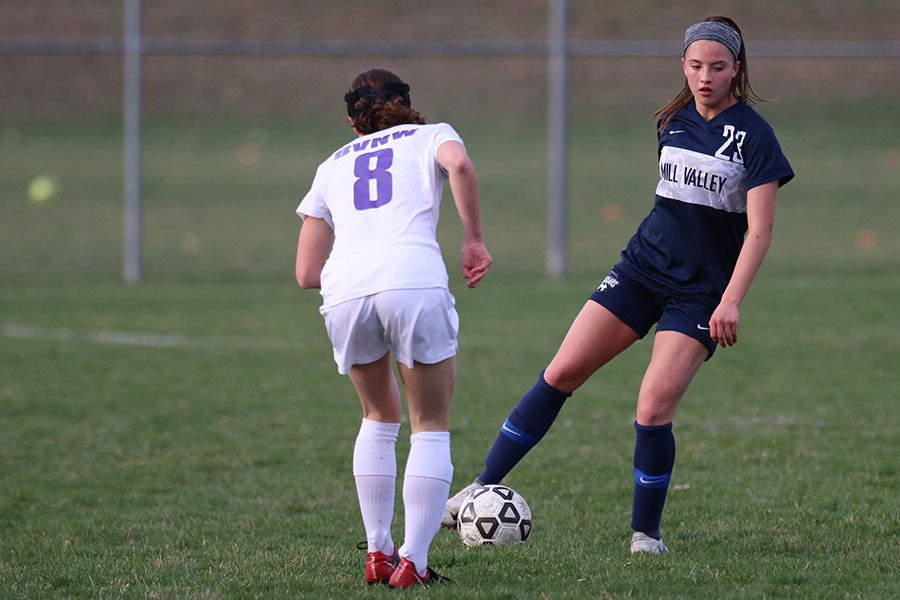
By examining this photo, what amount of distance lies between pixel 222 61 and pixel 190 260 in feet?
44.6

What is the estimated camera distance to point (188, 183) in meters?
25.5

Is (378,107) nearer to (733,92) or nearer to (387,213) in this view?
(387,213)

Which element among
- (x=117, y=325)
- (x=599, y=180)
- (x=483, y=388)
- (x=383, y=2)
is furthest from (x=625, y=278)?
(x=383, y=2)

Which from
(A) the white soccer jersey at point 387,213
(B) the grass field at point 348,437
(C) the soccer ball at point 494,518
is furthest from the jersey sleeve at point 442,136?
(C) the soccer ball at point 494,518

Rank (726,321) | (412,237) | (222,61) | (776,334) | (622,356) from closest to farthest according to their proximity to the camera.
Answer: (412,237) < (726,321) < (622,356) < (776,334) < (222,61)

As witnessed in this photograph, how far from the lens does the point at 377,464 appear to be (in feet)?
14.7

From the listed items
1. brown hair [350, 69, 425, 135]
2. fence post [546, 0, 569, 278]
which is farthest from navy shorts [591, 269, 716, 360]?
fence post [546, 0, 569, 278]

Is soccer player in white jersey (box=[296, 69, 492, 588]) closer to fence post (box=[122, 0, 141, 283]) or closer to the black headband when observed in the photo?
the black headband

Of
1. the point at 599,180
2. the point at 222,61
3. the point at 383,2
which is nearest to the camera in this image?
the point at 599,180

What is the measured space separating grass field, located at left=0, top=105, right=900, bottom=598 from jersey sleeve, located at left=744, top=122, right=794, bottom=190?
140cm

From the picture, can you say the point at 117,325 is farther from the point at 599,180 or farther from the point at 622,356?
the point at 599,180

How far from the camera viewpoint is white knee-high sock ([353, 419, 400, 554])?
4.46m

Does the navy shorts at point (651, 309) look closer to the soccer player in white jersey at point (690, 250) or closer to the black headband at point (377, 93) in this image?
the soccer player in white jersey at point (690, 250)

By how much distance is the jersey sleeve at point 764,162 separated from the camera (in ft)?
15.3
